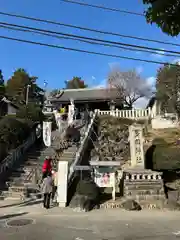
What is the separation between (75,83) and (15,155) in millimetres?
48243

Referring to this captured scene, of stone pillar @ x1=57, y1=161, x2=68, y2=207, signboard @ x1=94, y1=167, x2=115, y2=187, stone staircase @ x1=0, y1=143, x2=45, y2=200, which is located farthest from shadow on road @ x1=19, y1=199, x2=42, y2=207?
signboard @ x1=94, y1=167, x2=115, y2=187

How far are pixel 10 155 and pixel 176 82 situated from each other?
16.6m

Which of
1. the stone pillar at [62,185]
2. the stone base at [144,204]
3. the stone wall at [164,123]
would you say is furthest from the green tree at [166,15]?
the stone wall at [164,123]

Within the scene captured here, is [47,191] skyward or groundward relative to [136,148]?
groundward

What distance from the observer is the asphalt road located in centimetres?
736

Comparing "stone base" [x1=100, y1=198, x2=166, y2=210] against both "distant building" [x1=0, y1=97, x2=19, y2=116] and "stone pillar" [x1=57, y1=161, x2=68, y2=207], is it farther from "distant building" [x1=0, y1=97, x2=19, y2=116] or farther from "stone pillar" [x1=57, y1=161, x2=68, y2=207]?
"distant building" [x1=0, y1=97, x2=19, y2=116]

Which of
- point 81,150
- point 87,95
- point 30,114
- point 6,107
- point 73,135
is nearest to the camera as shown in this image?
point 81,150

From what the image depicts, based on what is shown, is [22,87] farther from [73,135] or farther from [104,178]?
[104,178]

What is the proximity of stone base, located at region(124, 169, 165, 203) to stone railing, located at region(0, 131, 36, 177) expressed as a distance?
24.1ft

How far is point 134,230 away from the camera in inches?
306

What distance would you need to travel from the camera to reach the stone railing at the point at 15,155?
16.2 metres

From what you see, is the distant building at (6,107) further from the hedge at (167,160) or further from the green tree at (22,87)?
the hedge at (167,160)

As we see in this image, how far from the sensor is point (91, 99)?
1470 inches

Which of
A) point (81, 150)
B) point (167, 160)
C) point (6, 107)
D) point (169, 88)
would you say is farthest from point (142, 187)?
point (6, 107)
